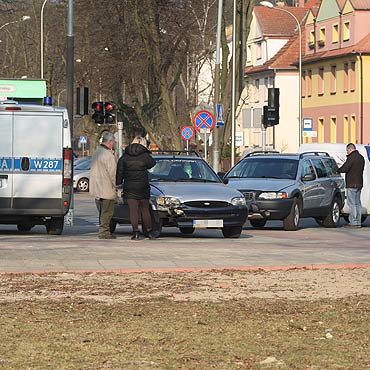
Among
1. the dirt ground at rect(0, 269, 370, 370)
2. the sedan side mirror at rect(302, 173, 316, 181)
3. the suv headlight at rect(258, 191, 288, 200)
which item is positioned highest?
the sedan side mirror at rect(302, 173, 316, 181)

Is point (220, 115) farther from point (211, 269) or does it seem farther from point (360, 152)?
point (211, 269)

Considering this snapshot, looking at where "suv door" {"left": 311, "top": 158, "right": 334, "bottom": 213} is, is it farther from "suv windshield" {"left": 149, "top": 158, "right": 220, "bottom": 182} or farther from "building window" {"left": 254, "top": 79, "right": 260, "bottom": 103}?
"building window" {"left": 254, "top": 79, "right": 260, "bottom": 103}

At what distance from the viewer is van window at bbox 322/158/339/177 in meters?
30.1

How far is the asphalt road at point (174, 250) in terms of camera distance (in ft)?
54.6

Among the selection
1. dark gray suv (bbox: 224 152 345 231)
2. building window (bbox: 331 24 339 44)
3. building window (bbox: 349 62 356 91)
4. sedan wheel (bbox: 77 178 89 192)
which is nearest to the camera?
dark gray suv (bbox: 224 152 345 231)

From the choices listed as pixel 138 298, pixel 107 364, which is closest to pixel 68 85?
pixel 138 298

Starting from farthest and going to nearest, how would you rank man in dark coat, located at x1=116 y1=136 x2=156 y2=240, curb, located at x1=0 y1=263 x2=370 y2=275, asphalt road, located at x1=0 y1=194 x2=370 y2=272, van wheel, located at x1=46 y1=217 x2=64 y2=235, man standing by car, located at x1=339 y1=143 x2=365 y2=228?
man standing by car, located at x1=339 y1=143 x2=365 y2=228 < van wheel, located at x1=46 y1=217 x2=64 y2=235 < man in dark coat, located at x1=116 y1=136 x2=156 y2=240 < asphalt road, located at x1=0 y1=194 x2=370 y2=272 < curb, located at x1=0 y1=263 x2=370 y2=275

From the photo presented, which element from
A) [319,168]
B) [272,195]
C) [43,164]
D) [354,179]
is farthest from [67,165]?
[319,168]

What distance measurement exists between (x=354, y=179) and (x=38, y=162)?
8.62m

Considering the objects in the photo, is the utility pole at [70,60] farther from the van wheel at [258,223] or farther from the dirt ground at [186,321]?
the dirt ground at [186,321]

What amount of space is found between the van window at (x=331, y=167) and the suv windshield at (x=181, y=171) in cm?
653

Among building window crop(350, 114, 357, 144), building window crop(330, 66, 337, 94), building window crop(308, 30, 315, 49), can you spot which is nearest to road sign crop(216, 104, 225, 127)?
building window crop(350, 114, 357, 144)

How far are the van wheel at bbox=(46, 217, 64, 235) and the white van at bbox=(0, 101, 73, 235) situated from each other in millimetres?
874

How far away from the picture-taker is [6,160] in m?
22.5
